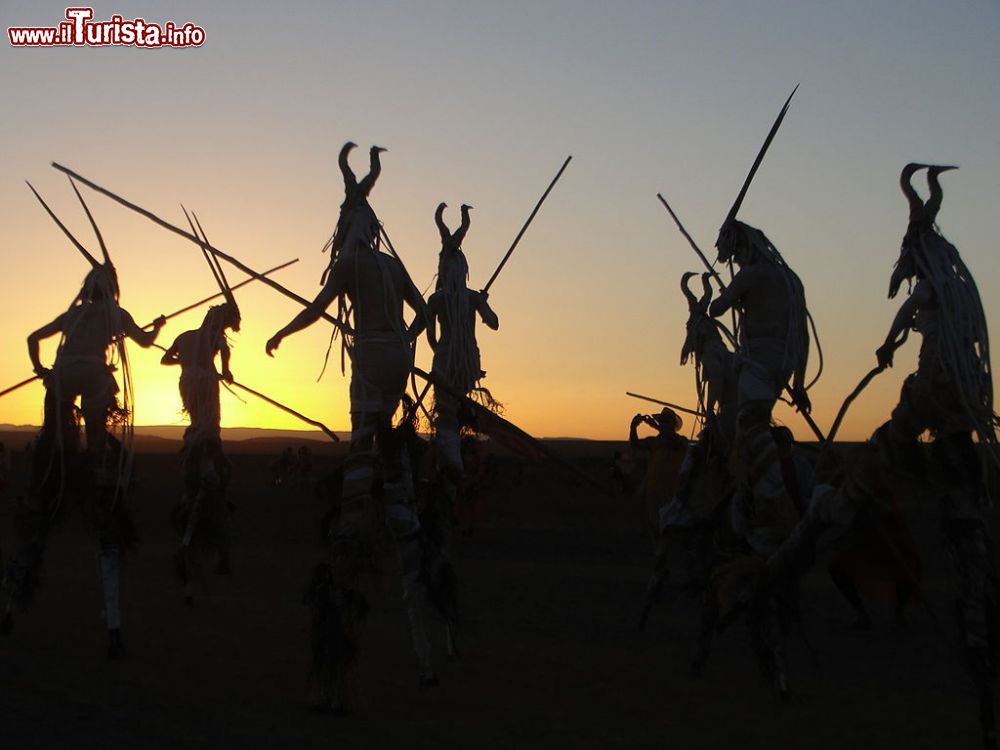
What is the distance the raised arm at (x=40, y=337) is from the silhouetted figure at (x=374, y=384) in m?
2.34

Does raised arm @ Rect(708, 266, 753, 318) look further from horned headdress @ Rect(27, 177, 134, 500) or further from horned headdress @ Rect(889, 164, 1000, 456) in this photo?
horned headdress @ Rect(27, 177, 134, 500)

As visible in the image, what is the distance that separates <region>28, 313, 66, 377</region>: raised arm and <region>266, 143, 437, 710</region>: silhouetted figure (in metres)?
2.34

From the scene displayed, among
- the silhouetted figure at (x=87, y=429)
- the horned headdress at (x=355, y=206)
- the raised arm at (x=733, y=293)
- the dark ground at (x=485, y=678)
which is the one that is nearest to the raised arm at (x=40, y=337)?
the silhouetted figure at (x=87, y=429)

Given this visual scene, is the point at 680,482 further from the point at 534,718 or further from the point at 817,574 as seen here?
the point at 817,574

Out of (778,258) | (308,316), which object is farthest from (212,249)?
(778,258)

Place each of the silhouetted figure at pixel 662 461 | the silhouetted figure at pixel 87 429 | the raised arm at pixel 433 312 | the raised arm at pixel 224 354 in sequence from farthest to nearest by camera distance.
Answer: the silhouetted figure at pixel 662 461 → the raised arm at pixel 224 354 → the raised arm at pixel 433 312 → the silhouetted figure at pixel 87 429

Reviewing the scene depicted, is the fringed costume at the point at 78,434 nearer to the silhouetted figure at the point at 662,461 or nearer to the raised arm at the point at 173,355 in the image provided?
the raised arm at the point at 173,355

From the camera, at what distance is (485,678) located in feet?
23.2

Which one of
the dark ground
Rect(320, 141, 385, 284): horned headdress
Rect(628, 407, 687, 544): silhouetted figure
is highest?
Rect(320, 141, 385, 284): horned headdress

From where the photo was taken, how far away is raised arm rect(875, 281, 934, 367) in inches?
229

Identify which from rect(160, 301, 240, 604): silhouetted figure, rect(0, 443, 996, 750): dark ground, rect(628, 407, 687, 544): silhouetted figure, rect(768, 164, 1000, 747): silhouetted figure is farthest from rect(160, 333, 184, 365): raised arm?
rect(768, 164, 1000, 747): silhouetted figure

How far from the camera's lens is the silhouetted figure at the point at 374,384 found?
21.3ft

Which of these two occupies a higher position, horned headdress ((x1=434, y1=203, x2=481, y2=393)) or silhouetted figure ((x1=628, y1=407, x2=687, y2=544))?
horned headdress ((x1=434, y1=203, x2=481, y2=393))

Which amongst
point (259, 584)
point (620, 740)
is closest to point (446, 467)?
point (620, 740)
